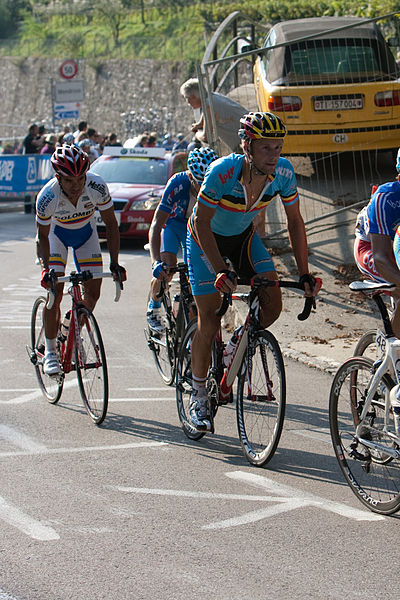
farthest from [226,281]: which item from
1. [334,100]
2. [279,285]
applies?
[334,100]

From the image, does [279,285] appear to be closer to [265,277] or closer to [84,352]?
[265,277]

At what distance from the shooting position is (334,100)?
13.4 meters

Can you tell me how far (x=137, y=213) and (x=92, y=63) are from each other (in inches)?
2641

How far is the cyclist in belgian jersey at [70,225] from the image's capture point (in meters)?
7.18

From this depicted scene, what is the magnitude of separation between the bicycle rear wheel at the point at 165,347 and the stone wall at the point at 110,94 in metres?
57.9

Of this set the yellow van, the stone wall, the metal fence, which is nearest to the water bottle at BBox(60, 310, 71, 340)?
the metal fence

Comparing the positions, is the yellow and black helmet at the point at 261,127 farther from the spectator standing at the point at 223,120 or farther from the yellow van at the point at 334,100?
the yellow van at the point at 334,100

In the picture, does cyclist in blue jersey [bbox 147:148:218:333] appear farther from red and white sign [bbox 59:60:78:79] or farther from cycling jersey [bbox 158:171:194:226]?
red and white sign [bbox 59:60:78:79]

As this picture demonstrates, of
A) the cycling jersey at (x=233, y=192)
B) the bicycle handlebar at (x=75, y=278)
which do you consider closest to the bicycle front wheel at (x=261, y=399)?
the cycling jersey at (x=233, y=192)

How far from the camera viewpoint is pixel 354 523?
4.94 meters

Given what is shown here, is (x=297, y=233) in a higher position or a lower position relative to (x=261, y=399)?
higher

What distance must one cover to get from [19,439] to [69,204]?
1878 mm

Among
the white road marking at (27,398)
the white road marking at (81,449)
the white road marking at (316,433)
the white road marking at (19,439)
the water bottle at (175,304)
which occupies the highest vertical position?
the water bottle at (175,304)

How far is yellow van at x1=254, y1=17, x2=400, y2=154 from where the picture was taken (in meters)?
13.3
